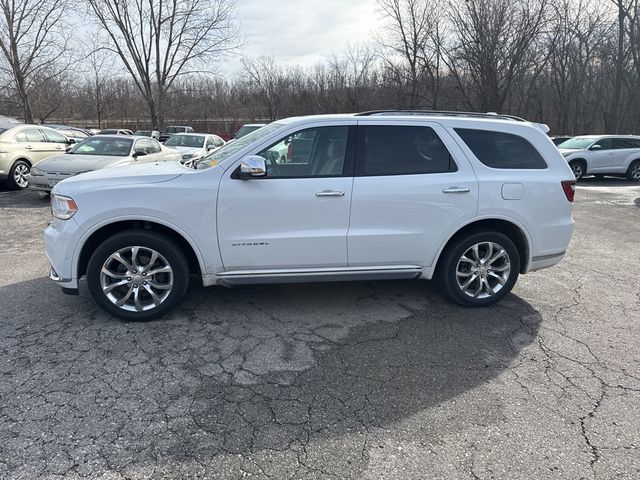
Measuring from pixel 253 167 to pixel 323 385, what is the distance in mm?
1828

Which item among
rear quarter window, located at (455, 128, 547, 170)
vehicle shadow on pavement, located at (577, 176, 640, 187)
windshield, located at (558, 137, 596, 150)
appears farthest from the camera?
windshield, located at (558, 137, 596, 150)

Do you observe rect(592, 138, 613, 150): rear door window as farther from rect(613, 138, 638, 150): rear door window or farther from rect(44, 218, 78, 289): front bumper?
rect(44, 218, 78, 289): front bumper

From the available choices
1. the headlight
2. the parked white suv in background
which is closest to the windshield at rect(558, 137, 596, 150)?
the parked white suv in background

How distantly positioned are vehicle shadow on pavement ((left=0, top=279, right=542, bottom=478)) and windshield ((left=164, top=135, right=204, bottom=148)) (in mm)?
13028

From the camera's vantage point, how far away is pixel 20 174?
11.1 meters

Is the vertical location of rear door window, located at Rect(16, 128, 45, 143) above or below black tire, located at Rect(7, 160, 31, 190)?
above

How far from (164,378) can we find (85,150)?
9.08 metres

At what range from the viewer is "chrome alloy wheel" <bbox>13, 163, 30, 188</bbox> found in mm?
11031

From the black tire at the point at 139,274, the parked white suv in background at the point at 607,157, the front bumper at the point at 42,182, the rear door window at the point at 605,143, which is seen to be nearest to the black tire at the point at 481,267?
the black tire at the point at 139,274

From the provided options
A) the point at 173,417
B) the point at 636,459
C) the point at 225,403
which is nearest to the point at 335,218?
the point at 225,403

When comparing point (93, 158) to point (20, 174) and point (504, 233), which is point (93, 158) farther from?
point (504, 233)

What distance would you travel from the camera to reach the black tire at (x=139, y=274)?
376 centimetres

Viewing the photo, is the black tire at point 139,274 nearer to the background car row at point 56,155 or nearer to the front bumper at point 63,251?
the front bumper at point 63,251

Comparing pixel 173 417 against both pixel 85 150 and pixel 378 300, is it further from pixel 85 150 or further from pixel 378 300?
pixel 85 150
